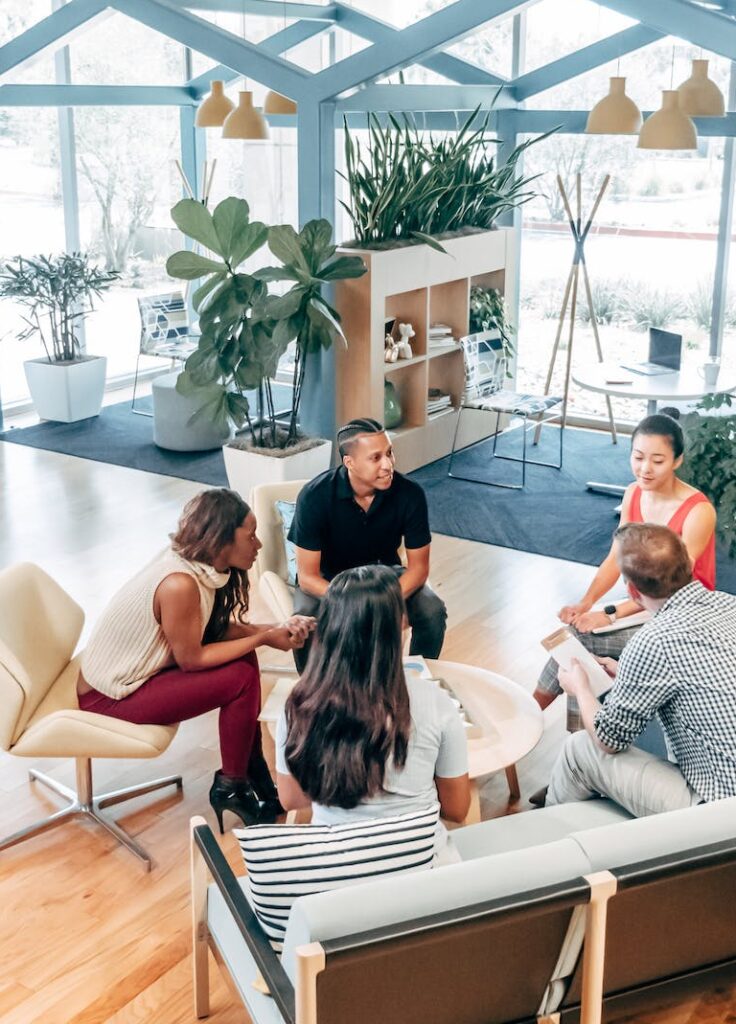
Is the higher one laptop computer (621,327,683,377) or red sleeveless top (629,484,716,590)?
laptop computer (621,327,683,377)

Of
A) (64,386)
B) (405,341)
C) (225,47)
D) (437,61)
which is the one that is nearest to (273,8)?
(437,61)

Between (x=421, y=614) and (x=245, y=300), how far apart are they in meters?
2.69

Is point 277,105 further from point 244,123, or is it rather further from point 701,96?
point 701,96

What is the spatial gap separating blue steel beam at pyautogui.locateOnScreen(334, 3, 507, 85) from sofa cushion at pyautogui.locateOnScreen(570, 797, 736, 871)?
7.14m

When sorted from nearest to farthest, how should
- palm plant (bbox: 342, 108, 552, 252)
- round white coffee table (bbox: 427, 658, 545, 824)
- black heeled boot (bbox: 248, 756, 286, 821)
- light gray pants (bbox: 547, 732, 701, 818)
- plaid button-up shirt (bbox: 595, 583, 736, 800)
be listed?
plaid button-up shirt (bbox: 595, 583, 736, 800) < light gray pants (bbox: 547, 732, 701, 818) < round white coffee table (bbox: 427, 658, 545, 824) < black heeled boot (bbox: 248, 756, 286, 821) < palm plant (bbox: 342, 108, 552, 252)

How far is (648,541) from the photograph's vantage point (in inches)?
128

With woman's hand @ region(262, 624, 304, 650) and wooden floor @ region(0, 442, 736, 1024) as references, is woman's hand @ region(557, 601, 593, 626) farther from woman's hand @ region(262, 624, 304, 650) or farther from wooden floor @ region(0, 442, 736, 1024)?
woman's hand @ region(262, 624, 304, 650)

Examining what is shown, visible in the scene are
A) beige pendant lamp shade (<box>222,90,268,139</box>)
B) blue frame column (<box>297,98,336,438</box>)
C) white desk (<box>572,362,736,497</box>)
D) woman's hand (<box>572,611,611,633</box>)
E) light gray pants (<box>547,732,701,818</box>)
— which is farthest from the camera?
beige pendant lamp shade (<box>222,90,268,139</box>)

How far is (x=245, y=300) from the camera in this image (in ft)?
21.3

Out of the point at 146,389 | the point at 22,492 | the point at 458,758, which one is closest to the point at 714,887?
the point at 458,758

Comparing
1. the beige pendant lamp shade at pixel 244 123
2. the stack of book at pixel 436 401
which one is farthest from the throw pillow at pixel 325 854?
the beige pendant lamp shade at pixel 244 123

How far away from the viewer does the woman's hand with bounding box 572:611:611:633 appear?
412 cm

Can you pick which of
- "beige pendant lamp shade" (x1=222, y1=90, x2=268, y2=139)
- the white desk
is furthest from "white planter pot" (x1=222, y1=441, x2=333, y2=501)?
"beige pendant lamp shade" (x1=222, y1=90, x2=268, y2=139)

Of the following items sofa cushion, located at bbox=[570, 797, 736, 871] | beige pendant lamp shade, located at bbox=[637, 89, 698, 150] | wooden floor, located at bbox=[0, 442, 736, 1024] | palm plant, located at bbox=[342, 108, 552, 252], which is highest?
beige pendant lamp shade, located at bbox=[637, 89, 698, 150]
